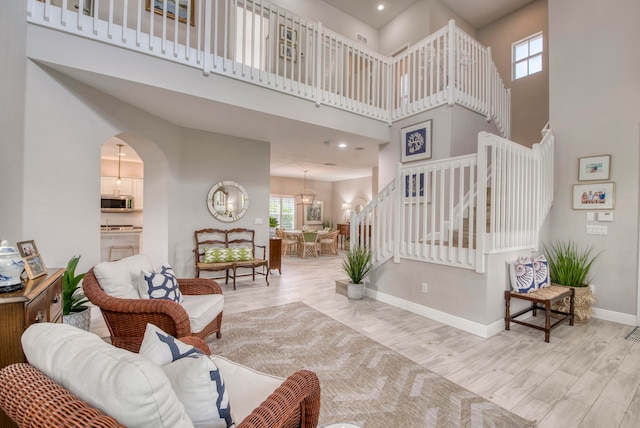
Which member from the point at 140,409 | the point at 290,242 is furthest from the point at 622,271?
the point at 290,242

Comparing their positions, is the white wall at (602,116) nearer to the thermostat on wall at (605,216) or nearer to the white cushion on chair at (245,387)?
the thermostat on wall at (605,216)

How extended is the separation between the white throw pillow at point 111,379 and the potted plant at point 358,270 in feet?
11.8

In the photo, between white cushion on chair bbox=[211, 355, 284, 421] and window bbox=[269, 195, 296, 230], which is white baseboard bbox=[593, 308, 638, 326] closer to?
white cushion on chair bbox=[211, 355, 284, 421]

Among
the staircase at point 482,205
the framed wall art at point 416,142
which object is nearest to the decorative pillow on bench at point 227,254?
the staircase at point 482,205

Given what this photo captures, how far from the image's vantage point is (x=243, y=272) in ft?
18.9

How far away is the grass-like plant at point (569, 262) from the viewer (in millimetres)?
3494

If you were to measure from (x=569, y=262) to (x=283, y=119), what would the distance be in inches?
164

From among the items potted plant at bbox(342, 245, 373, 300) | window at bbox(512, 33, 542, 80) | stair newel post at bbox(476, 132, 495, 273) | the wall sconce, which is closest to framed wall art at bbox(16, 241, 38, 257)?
potted plant at bbox(342, 245, 373, 300)

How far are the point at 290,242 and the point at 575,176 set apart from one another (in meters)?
6.95

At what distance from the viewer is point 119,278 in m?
2.29

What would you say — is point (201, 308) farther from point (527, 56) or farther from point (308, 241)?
point (527, 56)

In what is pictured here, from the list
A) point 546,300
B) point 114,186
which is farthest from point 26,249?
point 114,186

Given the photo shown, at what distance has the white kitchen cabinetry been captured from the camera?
7.40 m

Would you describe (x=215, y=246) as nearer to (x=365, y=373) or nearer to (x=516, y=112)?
(x=365, y=373)
